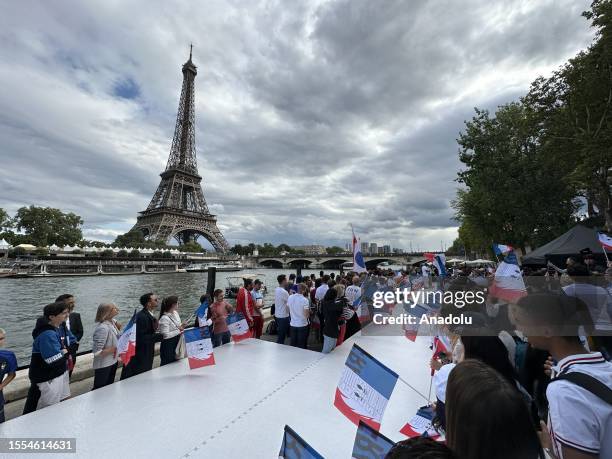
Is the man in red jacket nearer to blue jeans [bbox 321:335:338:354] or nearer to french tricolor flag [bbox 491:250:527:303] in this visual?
blue jeans [bbox 321:335:338:354]

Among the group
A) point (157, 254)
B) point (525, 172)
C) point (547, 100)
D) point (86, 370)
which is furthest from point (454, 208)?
point (157, 254)

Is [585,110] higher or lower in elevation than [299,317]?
higher

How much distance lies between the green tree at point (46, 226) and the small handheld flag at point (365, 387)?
79749 mm

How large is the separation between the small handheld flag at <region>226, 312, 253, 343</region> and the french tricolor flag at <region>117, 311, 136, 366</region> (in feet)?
8.03

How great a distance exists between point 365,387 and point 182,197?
86.1 m

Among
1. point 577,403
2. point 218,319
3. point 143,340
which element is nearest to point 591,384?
point 577,403

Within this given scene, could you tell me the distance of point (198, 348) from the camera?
521 centimetres

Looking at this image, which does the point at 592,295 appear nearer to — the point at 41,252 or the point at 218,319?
the point at 218,319

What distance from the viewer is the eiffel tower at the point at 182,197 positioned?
2955 inches

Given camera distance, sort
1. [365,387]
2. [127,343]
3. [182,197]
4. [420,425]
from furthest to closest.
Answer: [182,197]
[127,343]
[420,425]
[365,387]

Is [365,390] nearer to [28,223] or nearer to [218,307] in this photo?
[218,307]

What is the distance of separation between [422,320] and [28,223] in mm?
82147

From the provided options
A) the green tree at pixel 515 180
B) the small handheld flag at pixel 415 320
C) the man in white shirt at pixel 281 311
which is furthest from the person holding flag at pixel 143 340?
the green tree at pixel 515 180

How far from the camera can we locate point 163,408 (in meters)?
3.78
